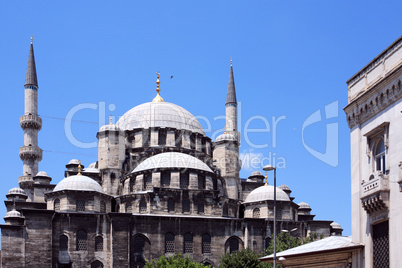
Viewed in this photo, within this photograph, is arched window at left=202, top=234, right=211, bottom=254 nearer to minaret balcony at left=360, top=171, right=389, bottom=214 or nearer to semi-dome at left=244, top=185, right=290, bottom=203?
semi-dome at left=244, top=185, right=290, bottom=203

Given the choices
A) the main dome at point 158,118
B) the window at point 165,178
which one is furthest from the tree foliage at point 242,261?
the main dome at point 158,118

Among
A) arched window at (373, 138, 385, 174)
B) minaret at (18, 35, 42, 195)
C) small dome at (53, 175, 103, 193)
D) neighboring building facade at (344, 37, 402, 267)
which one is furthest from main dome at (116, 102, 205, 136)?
arched window at (373, 138, 385, 174)

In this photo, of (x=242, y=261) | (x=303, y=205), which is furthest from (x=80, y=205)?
(x=303, y=205)

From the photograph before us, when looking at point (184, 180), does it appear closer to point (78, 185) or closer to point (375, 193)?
point (78, 185)

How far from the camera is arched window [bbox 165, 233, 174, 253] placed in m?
53.0

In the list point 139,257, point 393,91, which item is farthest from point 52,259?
point 393,91

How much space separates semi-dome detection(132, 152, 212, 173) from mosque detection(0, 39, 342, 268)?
8 cm

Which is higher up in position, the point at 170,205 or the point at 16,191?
the point at 16,191

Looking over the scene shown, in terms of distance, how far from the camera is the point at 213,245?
53750 mm

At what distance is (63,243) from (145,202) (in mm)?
7099

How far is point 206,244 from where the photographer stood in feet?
177

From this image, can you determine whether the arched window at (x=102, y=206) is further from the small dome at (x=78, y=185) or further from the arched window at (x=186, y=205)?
the arched window at (x=186, y=205)

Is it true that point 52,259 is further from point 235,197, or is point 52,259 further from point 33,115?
point 33,115

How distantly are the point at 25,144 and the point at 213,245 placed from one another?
79.7 feet
